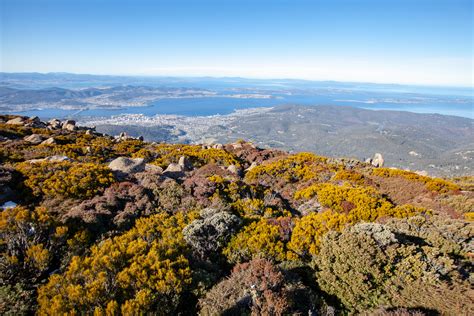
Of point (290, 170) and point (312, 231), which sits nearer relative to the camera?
point (312, 231)

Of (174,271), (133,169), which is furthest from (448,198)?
(133,169)

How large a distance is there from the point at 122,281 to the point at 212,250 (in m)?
2.96

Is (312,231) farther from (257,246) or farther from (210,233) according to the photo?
(210,233)

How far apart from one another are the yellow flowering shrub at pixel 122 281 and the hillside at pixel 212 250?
0.09 ft

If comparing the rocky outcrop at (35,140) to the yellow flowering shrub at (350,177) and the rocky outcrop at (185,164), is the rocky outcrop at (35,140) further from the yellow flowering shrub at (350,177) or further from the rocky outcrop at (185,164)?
the yellow flowering shrub at (350,177)

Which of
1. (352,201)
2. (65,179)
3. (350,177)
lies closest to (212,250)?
(352,201)

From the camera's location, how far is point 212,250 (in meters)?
8.36

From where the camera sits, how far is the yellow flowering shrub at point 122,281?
17.4 feet

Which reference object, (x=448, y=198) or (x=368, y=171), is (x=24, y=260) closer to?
(x=448, y=198)

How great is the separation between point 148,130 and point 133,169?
170 m

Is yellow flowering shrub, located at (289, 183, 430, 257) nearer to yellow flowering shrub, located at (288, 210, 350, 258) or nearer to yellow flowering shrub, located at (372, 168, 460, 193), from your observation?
yellow flowering shrub, located at (288, 210, 350, 258)

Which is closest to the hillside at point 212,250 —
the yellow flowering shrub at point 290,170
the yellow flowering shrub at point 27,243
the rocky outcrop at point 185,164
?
the yellow flowering shrub at point 27,243

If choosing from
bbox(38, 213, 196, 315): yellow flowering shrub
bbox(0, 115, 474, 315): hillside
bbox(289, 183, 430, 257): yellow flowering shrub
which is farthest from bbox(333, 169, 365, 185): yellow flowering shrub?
bbox(38, 213, 196, 315): yellow flowering shrub

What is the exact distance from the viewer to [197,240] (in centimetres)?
817
